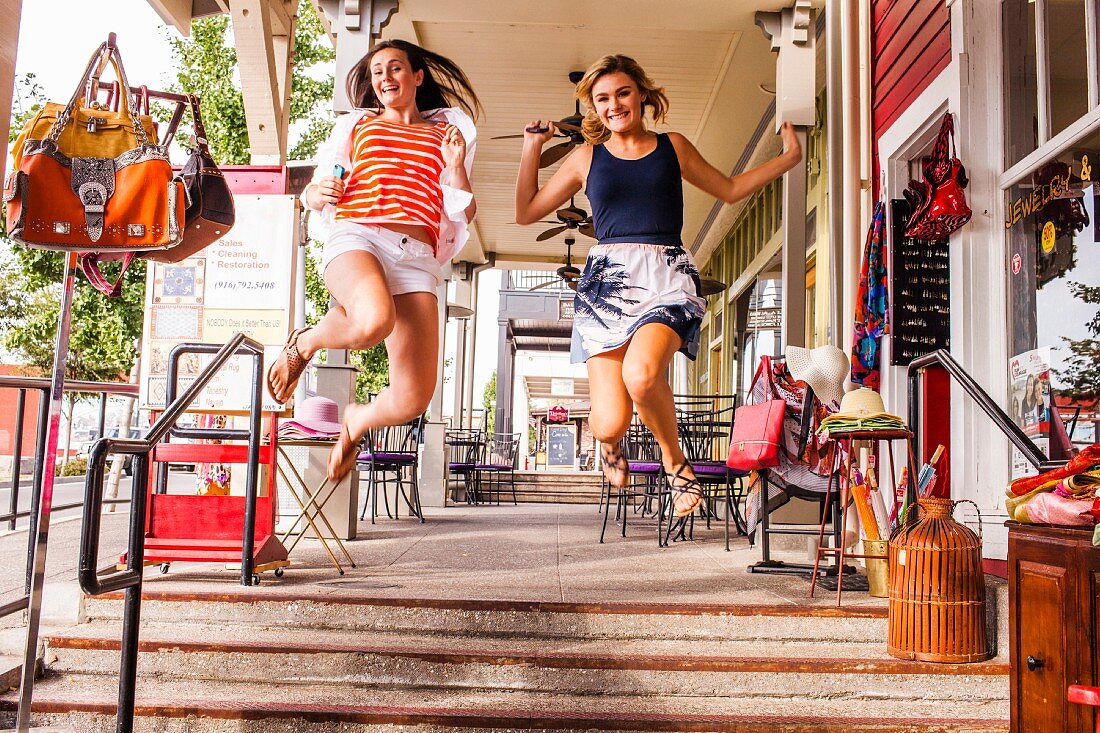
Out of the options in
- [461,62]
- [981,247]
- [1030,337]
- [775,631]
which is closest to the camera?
[775,631]

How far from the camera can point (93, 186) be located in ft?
9.05

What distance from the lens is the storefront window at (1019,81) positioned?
4.66 m

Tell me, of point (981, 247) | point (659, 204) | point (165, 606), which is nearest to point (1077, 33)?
point (981, 247)

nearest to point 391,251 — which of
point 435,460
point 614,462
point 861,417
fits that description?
point 614,462

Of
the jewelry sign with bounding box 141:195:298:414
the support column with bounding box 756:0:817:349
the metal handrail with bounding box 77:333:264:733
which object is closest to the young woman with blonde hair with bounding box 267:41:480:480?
the metal handrail with bounding box 77:333:264:733

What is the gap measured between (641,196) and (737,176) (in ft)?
1.13

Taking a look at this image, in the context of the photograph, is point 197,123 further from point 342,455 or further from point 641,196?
point 641,196

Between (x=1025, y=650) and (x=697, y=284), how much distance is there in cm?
163

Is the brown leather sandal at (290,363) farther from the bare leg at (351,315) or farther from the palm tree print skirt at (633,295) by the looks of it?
the palm tree print skirt at (633,295)

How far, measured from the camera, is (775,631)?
404cm

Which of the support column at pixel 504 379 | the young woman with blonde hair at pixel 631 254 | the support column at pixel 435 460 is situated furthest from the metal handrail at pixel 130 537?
the support column at pixel 504 379

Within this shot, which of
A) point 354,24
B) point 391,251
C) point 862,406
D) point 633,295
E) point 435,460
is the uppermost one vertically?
point 354,24

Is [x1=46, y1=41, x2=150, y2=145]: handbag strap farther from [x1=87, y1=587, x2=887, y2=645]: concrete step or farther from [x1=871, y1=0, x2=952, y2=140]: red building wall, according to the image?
[x1=871, y1=0, x2=952, y2=140]: red building wall

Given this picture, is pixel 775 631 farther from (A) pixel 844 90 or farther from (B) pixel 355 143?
(A) pixel 844 90
